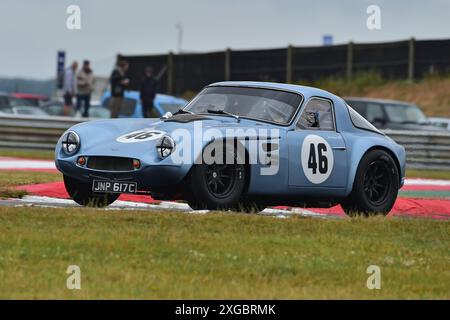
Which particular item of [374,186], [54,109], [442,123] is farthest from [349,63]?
[374,186]

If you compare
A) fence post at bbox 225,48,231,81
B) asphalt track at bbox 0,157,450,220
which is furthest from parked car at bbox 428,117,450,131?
asphalt track at bbox 0,157,450,220

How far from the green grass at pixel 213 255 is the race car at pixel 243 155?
0.58 meters

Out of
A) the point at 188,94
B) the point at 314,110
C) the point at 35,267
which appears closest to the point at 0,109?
the point at 188,94

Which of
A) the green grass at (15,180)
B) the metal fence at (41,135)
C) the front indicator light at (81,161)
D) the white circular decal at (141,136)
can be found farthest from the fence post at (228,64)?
the front indicator light at (81,161)

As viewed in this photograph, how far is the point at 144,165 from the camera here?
1091 centimetres

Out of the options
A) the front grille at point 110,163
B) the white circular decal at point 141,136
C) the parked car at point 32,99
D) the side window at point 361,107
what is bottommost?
the parked car at point 32,99

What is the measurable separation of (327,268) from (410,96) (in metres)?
35.4

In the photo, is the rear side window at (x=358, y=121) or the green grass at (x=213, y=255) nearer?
the green grass at (x=213, y=255)

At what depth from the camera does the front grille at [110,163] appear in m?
11.1

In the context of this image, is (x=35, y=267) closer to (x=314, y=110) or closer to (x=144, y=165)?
(x=144, y=165)

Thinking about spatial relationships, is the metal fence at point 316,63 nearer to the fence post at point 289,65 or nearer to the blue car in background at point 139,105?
the fence post at point 289,65

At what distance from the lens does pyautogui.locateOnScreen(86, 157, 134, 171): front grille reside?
11.1 metres

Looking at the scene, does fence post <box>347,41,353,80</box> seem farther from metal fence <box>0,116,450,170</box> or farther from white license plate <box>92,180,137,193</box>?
white license plate <box>92,180,137,193</box>
